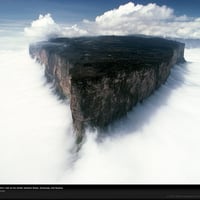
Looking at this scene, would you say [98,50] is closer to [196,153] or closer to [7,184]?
[196,153]

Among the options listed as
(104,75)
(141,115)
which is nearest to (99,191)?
(104,75)

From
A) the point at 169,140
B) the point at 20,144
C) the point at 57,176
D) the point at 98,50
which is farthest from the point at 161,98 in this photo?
the point at 57,176

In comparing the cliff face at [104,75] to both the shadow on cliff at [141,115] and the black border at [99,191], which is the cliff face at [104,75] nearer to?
the shadow on cliff at [141,115]

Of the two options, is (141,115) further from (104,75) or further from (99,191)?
(99,191)

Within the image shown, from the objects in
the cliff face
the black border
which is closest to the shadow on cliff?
the cliff face

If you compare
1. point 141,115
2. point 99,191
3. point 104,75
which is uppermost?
point 104,75

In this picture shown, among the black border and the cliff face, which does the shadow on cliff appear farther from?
the black border

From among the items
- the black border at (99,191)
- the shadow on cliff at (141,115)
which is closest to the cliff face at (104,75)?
the shadow on cliff at (141,115)

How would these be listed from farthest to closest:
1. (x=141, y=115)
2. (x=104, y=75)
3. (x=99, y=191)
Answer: (x=141, y=115) < (x=104, y=75) < (x=99, y=191)
